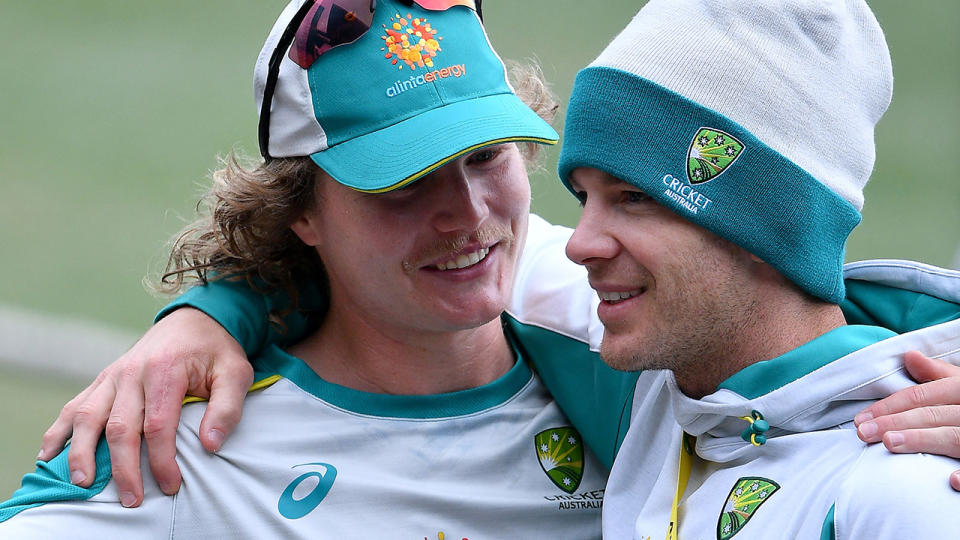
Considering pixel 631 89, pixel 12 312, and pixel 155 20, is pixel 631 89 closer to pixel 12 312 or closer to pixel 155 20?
pixel 12 312

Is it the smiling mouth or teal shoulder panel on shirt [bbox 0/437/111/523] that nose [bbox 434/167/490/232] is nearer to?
the smiling mouth

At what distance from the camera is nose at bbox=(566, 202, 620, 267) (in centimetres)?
177

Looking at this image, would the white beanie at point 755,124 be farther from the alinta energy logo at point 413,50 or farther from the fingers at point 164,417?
the fingers at point 164,417

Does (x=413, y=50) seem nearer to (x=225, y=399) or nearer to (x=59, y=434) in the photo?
(x=225, y=399)

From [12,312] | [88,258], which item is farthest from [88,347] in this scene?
[88,258]

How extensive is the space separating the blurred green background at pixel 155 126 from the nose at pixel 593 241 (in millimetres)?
4384

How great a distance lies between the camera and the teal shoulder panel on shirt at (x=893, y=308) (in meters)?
1.77

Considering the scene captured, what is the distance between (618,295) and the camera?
5.93 ft

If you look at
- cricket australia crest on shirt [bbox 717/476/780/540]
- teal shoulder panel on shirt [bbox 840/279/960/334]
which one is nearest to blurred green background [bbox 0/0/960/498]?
teal shoulder panel on shirt [bbox 840/279/960/334]

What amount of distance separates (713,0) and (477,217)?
577 mm

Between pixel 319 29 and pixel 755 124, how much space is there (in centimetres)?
82

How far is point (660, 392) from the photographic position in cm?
201

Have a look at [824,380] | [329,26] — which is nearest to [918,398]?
[824,380]

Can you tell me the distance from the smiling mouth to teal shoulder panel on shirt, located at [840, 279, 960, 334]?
38 centimetres
